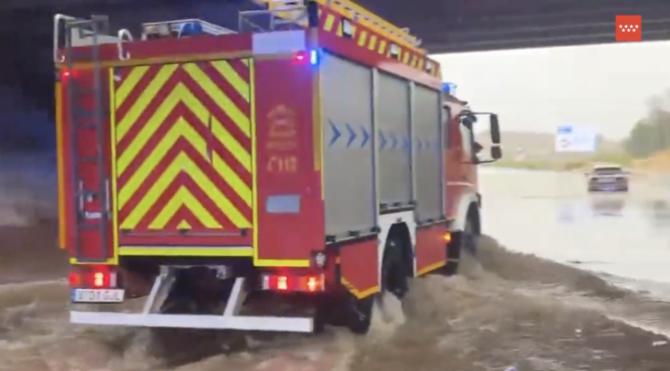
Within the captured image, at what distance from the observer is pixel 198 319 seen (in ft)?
28.3

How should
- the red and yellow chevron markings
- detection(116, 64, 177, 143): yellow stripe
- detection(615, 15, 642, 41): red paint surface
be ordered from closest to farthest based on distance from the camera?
1. the red and yellow chevron markings
2. detection(116, 64, 177, 143): yellow stripe
3. detection(615, 15, 642, 41): red paint surface

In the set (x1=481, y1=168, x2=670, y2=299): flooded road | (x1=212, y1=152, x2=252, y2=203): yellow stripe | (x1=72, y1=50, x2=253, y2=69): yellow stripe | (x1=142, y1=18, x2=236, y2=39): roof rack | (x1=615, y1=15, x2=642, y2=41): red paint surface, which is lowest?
(x1=481, y1=168, x2=670, y2=299): flooded road

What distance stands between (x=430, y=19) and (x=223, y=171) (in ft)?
57.0

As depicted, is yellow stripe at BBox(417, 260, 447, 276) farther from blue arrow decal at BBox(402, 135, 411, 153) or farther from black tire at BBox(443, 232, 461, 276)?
blue arrow decal at BBox(402, 135, 411, 153)

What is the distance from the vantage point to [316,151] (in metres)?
8.30

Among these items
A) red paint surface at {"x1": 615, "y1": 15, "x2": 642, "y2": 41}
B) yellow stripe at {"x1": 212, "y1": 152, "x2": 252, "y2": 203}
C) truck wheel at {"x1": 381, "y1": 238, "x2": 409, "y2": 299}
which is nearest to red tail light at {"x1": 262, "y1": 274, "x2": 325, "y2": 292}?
yellow stripe at {"x1": 212, "y1": 152, "x2": 252, "y2": 203}

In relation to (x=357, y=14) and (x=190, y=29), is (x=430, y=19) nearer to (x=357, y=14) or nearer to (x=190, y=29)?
(x=357, y=14)

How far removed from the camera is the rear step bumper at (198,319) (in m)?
8.41

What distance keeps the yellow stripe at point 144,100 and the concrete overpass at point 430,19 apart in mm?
13644

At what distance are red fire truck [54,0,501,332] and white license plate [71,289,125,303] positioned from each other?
1cm

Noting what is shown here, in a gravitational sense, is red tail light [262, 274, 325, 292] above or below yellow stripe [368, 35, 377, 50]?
below

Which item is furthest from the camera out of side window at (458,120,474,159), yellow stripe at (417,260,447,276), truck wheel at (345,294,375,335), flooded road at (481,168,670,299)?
flooded road at (481,168,670,299)

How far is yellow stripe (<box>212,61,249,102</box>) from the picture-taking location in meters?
8.60

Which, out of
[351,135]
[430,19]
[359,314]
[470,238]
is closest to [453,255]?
[470,238]
